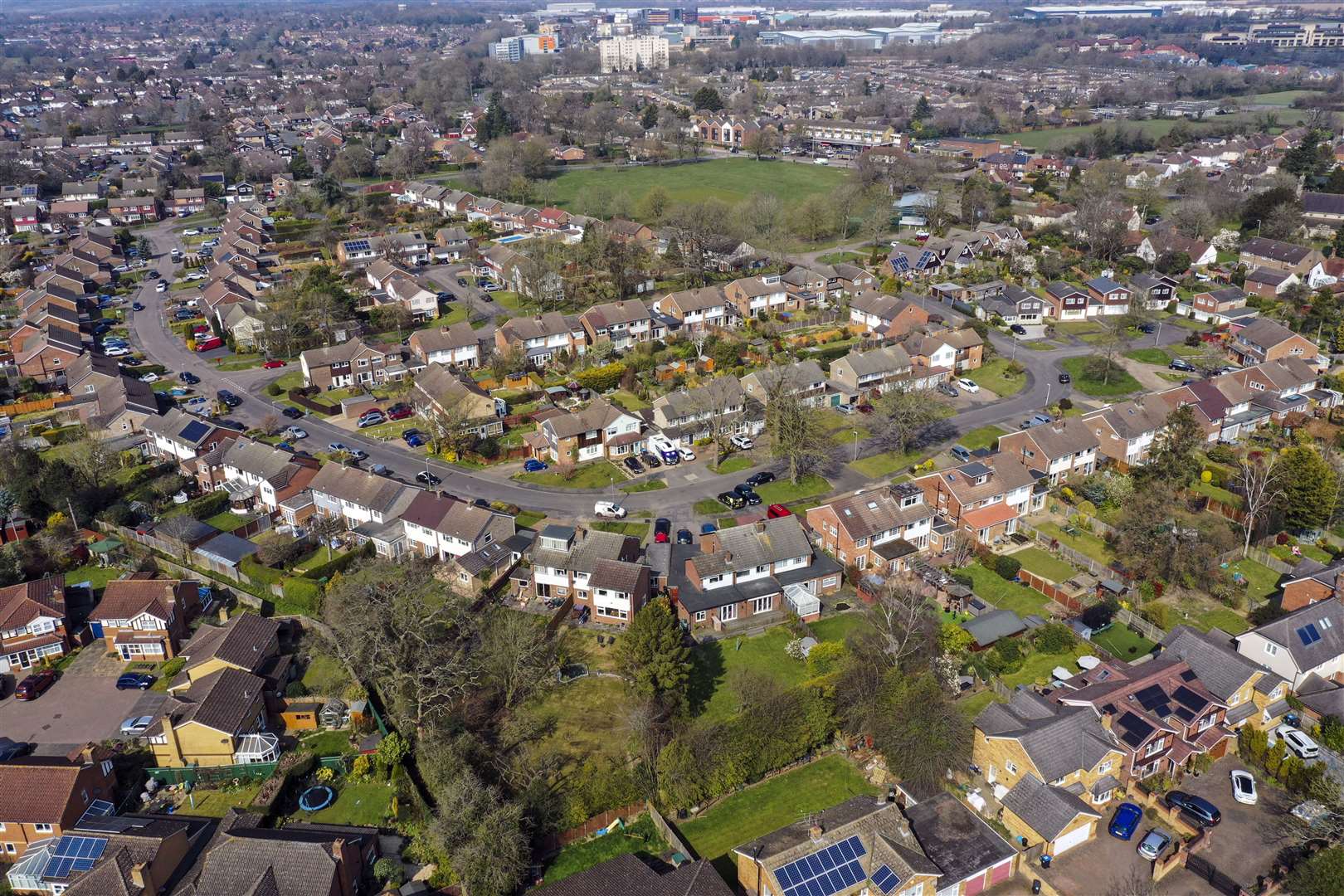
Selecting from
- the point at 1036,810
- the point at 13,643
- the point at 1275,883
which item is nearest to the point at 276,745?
the point at 13,643

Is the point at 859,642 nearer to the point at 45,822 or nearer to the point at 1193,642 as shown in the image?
the point at 1193,642

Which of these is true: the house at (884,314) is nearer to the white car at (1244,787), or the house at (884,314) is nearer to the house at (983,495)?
the house at (983,495)

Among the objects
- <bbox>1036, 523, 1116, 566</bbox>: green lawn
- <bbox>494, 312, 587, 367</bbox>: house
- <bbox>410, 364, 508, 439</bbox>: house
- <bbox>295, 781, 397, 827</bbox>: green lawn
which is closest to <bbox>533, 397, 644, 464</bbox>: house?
<bbox>410, 364, 508, 439</bbox>: house

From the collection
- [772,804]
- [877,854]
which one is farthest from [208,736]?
[877,854]

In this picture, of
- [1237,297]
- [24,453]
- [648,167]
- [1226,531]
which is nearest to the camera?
[1226,531]

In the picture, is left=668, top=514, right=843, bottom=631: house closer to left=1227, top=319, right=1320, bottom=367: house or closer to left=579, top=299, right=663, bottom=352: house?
left=579, top=299, right=663, bottom=352: house
